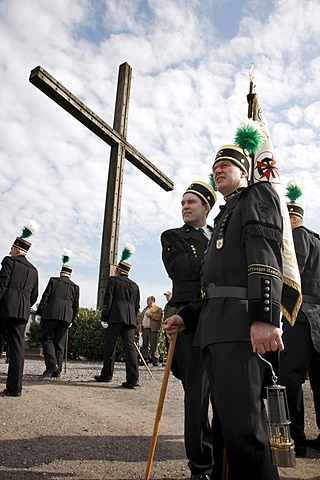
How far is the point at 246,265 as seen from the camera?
235 cm

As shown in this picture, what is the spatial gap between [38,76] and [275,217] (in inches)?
321

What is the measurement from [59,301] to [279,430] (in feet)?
23.3

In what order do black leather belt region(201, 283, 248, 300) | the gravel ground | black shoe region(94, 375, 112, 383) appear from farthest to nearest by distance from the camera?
black shoe region(94, 375, 112, 383) → the gravel ground → black leather belt region(201, 283, 248, 300)

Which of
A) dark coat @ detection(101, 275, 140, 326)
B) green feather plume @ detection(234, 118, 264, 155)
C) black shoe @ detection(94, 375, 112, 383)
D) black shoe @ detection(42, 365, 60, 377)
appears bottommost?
black shoe @ detection(94, 375, 112, 383)

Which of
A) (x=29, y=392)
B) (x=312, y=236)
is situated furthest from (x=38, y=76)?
(x=312, y=236)

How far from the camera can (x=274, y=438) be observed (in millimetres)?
1975

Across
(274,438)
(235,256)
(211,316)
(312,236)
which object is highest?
(312,236)

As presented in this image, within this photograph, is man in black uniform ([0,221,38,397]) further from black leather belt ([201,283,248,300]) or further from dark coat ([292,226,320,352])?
black leather belt ([201,283,248,300])

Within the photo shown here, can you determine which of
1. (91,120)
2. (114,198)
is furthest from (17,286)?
(91,120)

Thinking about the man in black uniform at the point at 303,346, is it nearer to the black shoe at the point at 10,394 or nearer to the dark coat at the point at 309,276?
the dark coat at the point at 309,276

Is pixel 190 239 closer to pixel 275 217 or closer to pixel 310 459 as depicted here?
pixel 275 217

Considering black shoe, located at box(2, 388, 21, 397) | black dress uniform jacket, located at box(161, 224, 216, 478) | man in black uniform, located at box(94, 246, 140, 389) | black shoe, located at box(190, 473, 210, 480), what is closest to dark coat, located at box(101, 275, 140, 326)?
man in black uniform, located at box(94, 246, 140, 389)

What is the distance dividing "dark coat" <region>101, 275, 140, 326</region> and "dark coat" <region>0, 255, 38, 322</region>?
1755 mm

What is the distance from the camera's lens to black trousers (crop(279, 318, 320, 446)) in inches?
154
